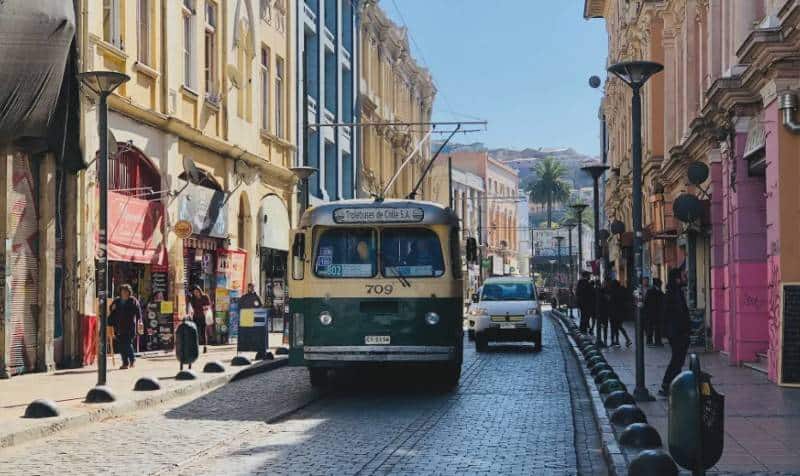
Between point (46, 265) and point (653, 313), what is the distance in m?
14.3

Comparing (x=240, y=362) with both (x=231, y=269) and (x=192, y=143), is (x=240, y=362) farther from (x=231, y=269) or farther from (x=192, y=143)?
(x=231, y=269)

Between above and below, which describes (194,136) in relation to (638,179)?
above

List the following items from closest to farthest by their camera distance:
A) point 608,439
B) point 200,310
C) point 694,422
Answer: point 694,422 < point 608,439 < point 200,310

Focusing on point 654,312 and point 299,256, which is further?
point 654,312

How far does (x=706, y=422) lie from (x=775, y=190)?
11469 millimetres

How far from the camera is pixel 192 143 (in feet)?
93.7

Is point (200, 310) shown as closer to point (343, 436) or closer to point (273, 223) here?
point (273, 223)

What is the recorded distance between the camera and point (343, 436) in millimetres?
12719

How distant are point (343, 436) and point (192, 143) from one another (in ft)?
55.6

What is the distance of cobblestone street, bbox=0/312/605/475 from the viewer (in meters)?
10.7

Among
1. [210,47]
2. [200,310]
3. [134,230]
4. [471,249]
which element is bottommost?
[200,310]

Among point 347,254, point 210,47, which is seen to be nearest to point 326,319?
point 347,254

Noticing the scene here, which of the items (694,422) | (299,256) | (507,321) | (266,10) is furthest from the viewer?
(266,10)

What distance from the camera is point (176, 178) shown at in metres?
27.2
